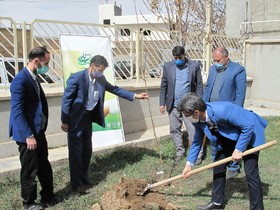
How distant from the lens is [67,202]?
403cm

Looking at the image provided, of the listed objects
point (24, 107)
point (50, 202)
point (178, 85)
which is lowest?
point (50, 202)

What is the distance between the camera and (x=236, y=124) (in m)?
3.30

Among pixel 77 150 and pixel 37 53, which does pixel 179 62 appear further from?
pixel 37 53

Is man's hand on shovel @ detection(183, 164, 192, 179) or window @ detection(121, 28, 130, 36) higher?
window @ detection(121, 28, 130, 36)

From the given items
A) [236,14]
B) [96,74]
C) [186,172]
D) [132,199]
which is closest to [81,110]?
[96,74]

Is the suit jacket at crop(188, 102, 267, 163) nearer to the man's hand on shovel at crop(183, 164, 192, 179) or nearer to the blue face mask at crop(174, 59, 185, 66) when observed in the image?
Answer: the man's hand on shovel at crop(183, 164, 192, 179)

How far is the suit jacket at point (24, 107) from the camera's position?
3492 millimetres

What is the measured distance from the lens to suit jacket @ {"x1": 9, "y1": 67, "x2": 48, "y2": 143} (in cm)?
349

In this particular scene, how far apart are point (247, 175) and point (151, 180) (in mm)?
1438

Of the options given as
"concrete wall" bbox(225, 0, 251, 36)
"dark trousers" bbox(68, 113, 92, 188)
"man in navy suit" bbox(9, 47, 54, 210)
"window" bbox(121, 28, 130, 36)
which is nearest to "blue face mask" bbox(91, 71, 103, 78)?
"dark trousers" bbox(68, 113, 92, 188)

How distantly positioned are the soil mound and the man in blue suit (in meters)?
0.46

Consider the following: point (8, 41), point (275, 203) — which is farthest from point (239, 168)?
A: point (8, 41)

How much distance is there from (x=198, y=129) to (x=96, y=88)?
1437 mm

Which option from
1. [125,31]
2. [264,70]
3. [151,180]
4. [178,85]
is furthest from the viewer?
[264,70]
